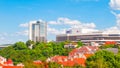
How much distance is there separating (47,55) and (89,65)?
79648mm

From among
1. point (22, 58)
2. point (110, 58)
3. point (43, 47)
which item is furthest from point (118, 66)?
point (43, 47)

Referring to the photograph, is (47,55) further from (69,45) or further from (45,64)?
(45,64)

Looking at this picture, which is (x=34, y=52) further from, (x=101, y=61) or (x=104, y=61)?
(x=101, y=61)

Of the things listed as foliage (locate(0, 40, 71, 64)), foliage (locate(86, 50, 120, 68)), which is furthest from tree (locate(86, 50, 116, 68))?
foliage (locate(0, 40, 71, 64))

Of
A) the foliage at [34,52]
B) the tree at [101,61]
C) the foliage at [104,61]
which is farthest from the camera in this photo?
the foliage at [34,52]

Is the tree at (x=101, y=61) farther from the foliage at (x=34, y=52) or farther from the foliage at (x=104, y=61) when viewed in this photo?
the foliage at (x=34, y=52)

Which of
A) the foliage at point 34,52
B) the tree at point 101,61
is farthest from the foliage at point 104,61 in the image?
the foliage at point 34,52

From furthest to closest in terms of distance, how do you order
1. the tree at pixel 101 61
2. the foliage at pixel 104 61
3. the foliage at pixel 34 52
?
1. the foliage at pixel 34 52
2. the foliage at pixel 104 61
3. the tree at pixel 101 61

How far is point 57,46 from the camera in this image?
175125 millimetres

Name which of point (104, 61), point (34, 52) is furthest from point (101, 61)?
point (34, 52)

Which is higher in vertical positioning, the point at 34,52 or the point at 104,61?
the point at 104,61

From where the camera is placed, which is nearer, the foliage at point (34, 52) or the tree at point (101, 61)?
the tree at point (101, 61)

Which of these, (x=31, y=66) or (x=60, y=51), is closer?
(x=31, y=66)

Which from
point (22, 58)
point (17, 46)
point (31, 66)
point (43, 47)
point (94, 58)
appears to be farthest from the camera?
point (17, 46)
